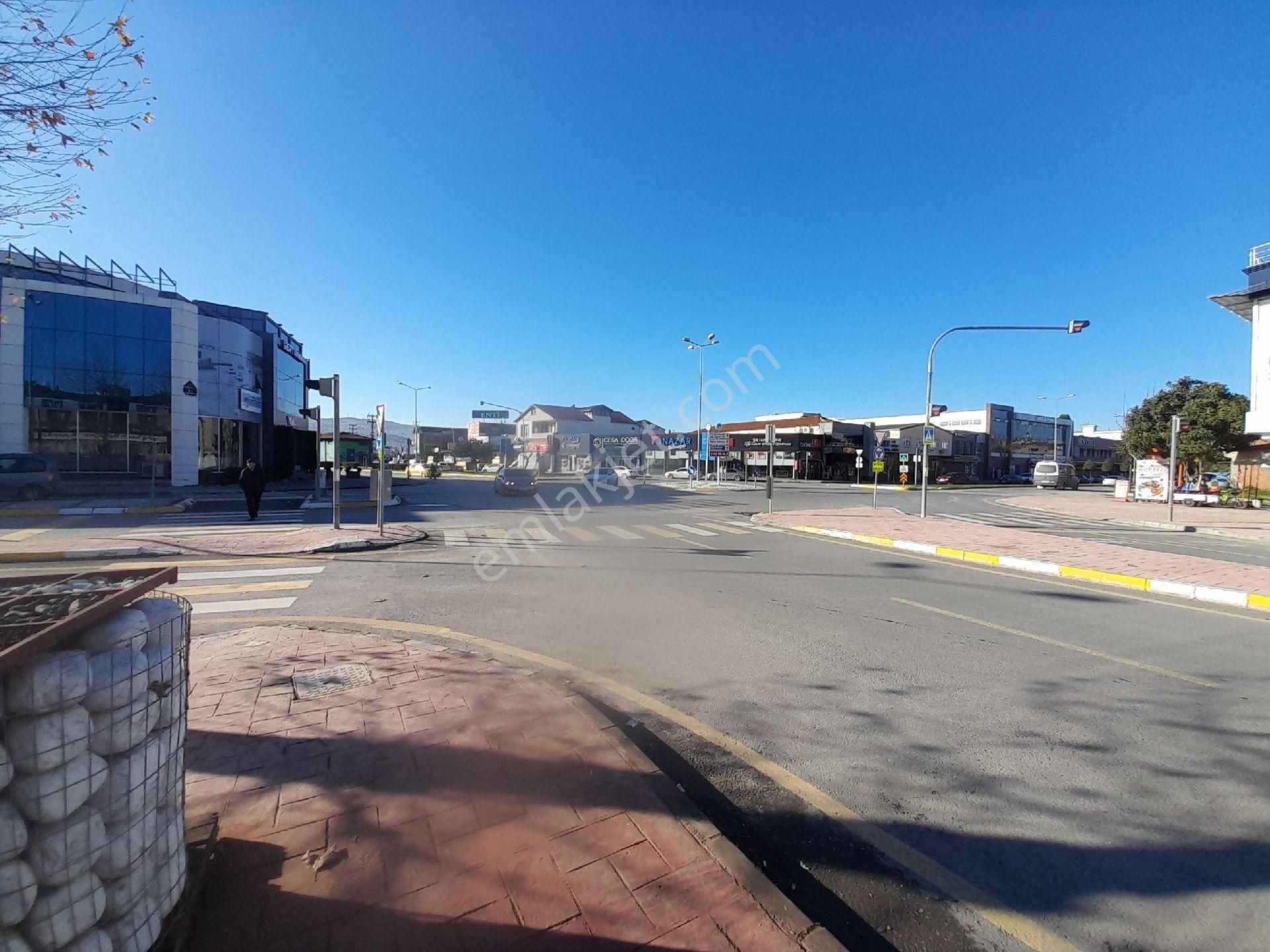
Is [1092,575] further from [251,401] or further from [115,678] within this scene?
[251,401]

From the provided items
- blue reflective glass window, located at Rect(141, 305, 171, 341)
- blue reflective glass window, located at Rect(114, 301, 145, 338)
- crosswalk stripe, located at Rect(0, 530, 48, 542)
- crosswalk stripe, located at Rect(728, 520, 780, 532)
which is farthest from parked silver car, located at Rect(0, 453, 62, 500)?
crosswalk stripe, located at Rect(728, 520, 780, 532)

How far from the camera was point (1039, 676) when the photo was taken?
16.7 ft

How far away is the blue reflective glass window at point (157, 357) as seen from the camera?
25.1 meters

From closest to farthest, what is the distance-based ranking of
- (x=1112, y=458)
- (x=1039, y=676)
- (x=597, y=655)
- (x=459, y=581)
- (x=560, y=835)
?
1. (x=560, y=835)
2. (x=1039, y=676)
3. (x=597, y=655)
4. (x=459, y=581)
5. (x=1112, y=458)

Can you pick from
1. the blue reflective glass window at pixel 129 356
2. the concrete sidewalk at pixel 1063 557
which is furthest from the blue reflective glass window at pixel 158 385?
the concrete sidewalk at pixel 1063 557

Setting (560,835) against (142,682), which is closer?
(142,682)

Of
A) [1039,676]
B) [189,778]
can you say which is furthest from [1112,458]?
[189,778]

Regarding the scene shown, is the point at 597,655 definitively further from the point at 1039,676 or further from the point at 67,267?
the point at 67,267

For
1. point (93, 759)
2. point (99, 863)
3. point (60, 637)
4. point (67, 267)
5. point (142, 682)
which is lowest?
point (99, 863)

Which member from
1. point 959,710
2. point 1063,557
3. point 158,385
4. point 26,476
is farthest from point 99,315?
point 1063,557

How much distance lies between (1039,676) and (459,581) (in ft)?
23.4

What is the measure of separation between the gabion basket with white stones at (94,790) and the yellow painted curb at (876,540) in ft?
44.6

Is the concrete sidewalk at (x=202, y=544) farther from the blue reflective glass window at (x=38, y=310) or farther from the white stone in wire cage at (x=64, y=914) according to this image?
the blue reflective glass window at (x=38, y=310)

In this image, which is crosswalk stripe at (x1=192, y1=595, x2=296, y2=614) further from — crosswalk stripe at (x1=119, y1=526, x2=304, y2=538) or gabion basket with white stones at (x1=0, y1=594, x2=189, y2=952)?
crosswalk stripe at (x1=119, y1=526, x2=304, y2=538)
